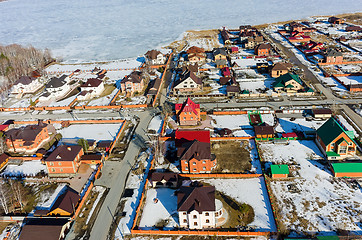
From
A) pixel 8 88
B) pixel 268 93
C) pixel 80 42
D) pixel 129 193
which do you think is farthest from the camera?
pixel 80 42

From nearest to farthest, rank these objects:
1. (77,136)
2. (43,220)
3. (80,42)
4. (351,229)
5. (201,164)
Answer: (351,229) < (43,220) < (201,164) < (77,136) < (80,42)

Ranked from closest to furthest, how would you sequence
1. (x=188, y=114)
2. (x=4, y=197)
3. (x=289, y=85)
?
1. (x=4, y=197)
2. (x=188, y=114)
3. (x=289, y=85)

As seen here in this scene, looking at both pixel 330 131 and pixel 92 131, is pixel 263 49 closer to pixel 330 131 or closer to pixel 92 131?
pixel 330 131

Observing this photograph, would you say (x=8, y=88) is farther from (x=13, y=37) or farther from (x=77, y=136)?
(x=13, y=37)

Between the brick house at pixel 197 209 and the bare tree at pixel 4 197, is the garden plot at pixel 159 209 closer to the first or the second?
the brick house at pixel 197 209

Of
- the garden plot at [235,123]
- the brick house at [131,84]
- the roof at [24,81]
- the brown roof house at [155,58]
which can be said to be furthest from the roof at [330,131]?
the roof at [24,81]

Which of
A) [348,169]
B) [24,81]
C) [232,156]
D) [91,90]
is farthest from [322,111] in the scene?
[24,81]

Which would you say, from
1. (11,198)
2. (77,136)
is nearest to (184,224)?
(11,198)
